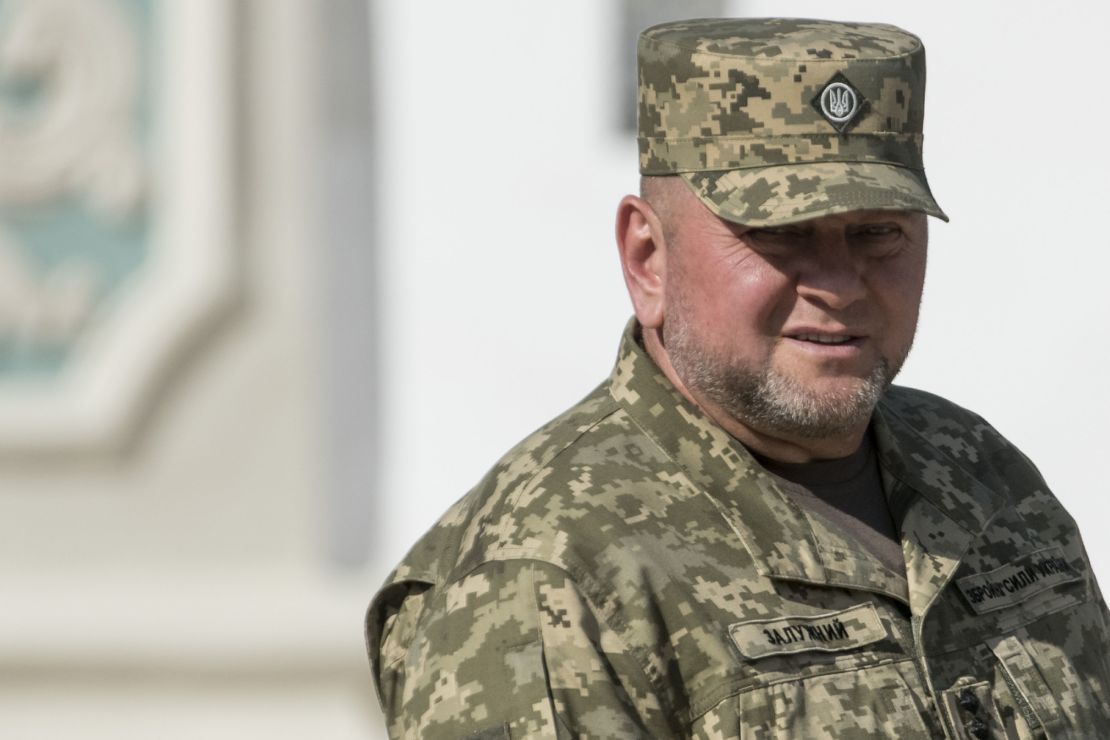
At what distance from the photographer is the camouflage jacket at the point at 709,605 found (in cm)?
232

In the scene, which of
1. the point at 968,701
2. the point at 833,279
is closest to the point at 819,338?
the point at 833,279

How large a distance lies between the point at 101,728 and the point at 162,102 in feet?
5.73

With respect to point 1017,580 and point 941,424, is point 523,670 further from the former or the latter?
point 941,424

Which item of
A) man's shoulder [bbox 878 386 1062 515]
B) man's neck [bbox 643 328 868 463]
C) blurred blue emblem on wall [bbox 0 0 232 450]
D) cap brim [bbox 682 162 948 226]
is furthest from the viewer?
blurred blue emblem on wall [bbox 0 0 232 450]

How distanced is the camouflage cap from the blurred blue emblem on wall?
4.07 m

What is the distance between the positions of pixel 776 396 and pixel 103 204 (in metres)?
4.28

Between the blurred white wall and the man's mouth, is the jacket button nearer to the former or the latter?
the man's mouth

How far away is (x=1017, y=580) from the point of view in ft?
8.75

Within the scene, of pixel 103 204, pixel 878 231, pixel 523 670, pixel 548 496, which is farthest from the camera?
pixel 103 204

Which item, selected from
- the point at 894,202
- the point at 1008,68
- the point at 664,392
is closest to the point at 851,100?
Answer: the point at 894,202

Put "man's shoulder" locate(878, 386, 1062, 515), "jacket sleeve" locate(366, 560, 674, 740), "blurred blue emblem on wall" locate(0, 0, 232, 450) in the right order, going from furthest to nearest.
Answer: "blurred blue emblem on wall" locate(0, 0, 232, 450)
"man's shoulder" locate(878, 386, 1062, 515)
"jacket sleeve" locate(366, 560, 674, 740)

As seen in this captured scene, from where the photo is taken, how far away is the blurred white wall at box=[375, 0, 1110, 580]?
5969mm

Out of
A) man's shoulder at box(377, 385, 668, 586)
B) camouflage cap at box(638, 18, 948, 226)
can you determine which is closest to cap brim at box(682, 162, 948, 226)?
camouflage cap at box(638, 18, 948, 226)

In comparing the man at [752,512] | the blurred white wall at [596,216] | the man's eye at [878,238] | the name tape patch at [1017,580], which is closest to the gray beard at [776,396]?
the man at [752,512]
